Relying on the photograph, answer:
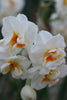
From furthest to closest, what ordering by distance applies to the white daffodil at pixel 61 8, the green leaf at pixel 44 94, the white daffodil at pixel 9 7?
the white daffodil at pixel 9 7, the white daffodil at pixel 61 8, the green leaf at pixel 44 94

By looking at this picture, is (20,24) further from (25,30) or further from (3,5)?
(3,5)

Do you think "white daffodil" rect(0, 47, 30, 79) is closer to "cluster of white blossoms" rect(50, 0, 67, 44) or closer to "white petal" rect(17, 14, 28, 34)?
"white petal" rect(17, 14, 28, 34)

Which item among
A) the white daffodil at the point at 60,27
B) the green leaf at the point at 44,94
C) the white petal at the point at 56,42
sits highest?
the white petal at the point at 56,42

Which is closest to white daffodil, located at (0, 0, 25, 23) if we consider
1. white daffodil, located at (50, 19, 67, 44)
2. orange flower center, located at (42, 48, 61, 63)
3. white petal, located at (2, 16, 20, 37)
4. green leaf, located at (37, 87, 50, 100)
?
white daffodil, located at (50, 19, 67, 44)

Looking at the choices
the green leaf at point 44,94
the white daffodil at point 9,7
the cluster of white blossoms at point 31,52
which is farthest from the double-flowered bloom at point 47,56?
the white daffodil at point 9,7

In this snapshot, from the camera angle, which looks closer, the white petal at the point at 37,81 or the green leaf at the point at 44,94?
the white petal at the point at 37,81

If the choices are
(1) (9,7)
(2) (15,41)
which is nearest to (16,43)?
(2) (15,41)

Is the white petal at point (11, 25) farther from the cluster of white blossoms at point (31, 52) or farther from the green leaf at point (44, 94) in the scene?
the green leaf at point (44, 94)
